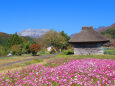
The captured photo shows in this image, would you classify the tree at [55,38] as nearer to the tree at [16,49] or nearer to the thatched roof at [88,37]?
the tree at [16,49]

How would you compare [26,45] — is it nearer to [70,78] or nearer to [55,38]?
[55,38]

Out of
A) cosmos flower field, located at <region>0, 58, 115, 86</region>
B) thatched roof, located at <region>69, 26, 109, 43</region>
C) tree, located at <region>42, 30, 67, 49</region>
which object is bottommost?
cosmos flower field, located at <region>0, 58, 115, 86</region>

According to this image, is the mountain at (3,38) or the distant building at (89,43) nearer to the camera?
the distant building at (89,43)

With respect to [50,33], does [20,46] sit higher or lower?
lower

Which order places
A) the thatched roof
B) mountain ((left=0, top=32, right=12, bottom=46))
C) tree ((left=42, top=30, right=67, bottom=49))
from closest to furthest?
the thatched roof
tree ((left=42, top=30, right=67, bottom=49))
mountain ((left=0, top=32, right=12, bottom=46))

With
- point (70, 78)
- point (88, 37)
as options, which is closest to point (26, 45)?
point (88, 37)

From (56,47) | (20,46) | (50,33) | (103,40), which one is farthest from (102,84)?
(56,47)

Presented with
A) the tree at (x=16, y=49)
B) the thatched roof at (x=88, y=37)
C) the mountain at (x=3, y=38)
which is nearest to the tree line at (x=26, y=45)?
the tree at (x=16, y=49)

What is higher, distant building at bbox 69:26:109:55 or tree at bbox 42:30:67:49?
tree at bbox 42:30:67:49

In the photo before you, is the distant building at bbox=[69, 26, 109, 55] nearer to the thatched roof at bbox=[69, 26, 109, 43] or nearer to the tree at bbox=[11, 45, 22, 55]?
the thatched roof at bbox=[69, 26, 109, 43]

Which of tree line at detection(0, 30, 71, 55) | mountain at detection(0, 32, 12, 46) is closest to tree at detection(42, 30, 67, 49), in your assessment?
tree line at detection(0, 30, 71, 55)

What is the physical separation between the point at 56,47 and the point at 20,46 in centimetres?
2129

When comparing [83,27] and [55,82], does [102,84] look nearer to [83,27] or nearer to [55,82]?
[55,82]

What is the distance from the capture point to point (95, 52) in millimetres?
27172
